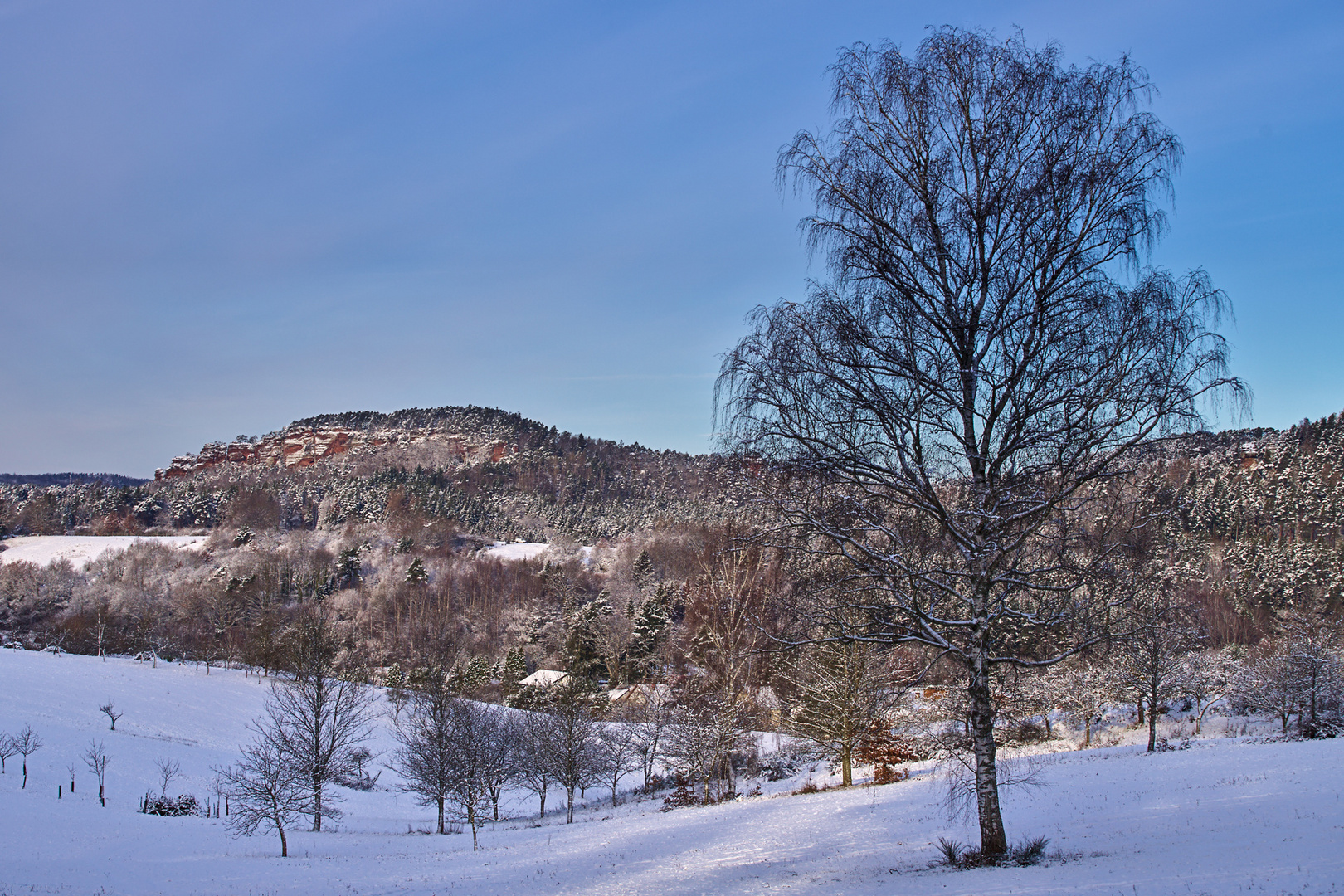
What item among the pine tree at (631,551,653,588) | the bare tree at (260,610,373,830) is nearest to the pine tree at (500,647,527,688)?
the pine tree at (631,551,653,588)

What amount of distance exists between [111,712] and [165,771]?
16763 millimetres

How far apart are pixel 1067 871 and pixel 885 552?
3.79 m

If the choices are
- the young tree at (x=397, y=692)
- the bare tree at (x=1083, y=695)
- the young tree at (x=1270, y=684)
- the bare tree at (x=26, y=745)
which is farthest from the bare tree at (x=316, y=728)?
the young tree at (x=1270, y=684)

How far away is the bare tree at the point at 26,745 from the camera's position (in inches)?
1201

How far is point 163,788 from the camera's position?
31.6m

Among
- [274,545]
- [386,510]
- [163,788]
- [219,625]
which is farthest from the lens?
[386,510]

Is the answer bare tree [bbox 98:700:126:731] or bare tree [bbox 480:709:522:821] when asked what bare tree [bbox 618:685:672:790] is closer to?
bare tree [bbox 480:709:522:821]

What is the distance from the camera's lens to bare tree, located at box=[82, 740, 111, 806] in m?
29.7

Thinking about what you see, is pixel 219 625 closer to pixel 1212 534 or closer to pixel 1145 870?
pixel 1145 870

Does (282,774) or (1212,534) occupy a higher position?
(1212,534)

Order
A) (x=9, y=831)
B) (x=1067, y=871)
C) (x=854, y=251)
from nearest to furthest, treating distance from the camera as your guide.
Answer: (x=1067, y=871) < (x=854, y=251) < (x=9, y=831)

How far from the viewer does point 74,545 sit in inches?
4835

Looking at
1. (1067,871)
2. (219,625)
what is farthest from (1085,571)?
(219,625)

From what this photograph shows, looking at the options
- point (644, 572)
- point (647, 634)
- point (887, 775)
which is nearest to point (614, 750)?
point (887, 775)
